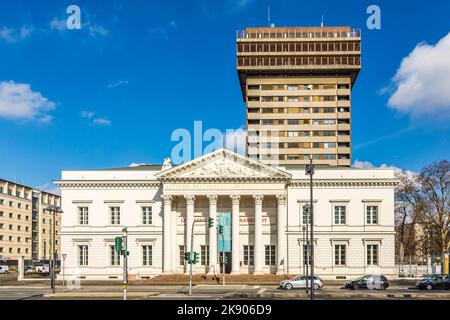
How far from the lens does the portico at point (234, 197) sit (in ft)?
214

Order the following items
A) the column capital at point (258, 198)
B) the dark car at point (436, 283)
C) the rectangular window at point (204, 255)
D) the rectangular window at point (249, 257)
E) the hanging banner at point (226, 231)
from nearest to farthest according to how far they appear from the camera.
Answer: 1. the dark car at point (436, 283)
2. the column capital at point (258, 198)
3. the hanging banner at point (226, 231)
4. the rectangular window at point (249, 257)
5. the rectangular window at point (204, 255)

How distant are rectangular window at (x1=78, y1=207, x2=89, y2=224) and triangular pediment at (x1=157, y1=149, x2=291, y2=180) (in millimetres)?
11212

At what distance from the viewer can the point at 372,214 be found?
223ft

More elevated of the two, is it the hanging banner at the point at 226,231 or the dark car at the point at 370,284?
the hanging banner at the point at 226,231

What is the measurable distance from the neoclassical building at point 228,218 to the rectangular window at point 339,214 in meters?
0.12

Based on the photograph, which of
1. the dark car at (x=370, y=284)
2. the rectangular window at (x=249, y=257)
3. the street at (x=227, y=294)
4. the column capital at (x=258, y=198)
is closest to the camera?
the street at (x=227, y=294)

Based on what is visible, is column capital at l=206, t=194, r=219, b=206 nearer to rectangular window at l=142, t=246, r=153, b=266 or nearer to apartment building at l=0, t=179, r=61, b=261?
rectangular window at l=142, t=246, r=153, b=266

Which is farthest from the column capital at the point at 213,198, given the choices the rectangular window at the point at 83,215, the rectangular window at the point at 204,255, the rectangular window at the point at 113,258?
the rectangular window at the point at 83,215

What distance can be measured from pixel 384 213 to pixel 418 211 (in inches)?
403

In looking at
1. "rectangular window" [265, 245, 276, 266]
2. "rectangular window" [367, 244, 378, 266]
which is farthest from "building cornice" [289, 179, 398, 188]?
"rectangular window" [265, 245, 276, 266]

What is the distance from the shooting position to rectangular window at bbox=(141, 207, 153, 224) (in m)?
69.1

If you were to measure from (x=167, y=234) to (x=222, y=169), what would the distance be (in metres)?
10.0

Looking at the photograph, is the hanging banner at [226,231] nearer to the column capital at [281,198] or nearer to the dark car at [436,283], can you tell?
the column capital at [281,198]

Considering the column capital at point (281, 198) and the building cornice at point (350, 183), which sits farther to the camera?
the building cornice at point (350, 183)
